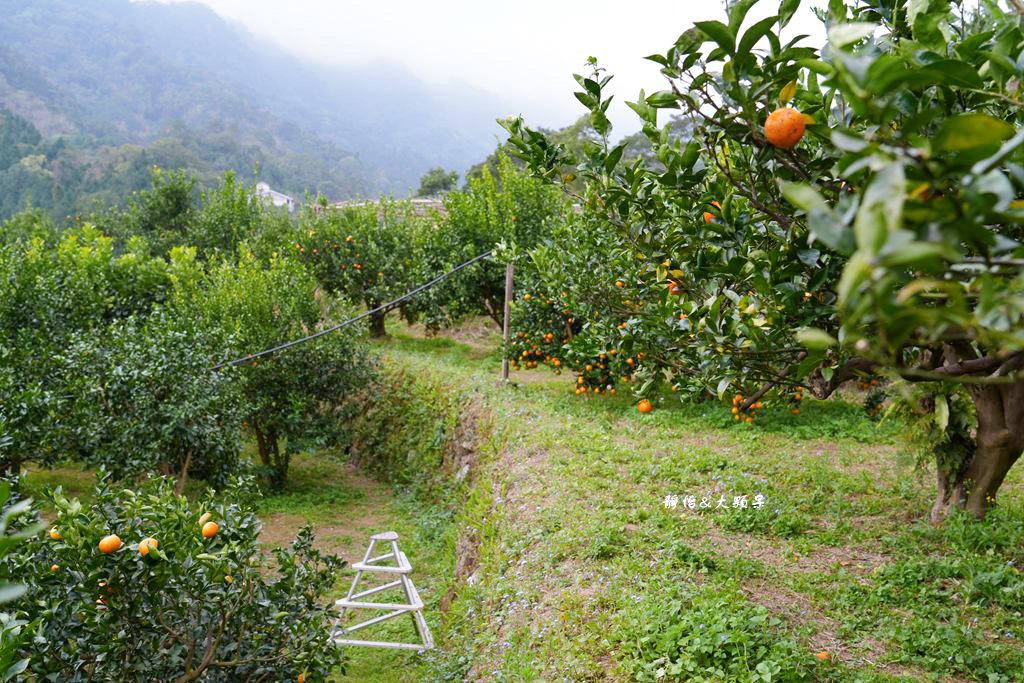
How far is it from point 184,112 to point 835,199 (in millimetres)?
109510

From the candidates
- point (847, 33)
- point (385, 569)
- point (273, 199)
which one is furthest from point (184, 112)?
point (847, 33)

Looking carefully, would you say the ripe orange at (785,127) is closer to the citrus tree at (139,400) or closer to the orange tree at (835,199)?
the orange tree at (835,199)

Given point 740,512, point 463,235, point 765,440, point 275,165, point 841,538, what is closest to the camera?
point 841,538

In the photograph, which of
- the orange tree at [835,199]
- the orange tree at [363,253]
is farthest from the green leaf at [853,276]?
the orange tree at [363,253]

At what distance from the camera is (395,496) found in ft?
28.6

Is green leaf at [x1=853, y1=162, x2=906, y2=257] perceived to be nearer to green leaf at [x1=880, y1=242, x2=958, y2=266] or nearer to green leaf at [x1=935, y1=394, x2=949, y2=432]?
green leaf at [x1=880, y1=242, x2=958, y2=266]

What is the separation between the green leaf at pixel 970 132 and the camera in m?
0.75

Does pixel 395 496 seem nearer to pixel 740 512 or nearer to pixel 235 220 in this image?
pixel 740 512

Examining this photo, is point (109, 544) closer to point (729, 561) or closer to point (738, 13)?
point (738, 13)

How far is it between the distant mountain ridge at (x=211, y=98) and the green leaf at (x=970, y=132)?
13.1 m

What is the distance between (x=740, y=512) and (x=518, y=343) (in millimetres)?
4185

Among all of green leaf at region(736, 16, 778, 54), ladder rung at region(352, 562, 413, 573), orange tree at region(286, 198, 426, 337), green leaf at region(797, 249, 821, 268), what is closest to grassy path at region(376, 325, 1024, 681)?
ladder rung at region(352, 562, 413, 573)

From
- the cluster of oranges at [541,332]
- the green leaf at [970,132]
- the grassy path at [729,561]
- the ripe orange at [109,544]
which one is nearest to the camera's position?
the green leaf at [970,132]

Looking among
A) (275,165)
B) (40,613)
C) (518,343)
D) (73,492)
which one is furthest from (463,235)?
(275,165)
